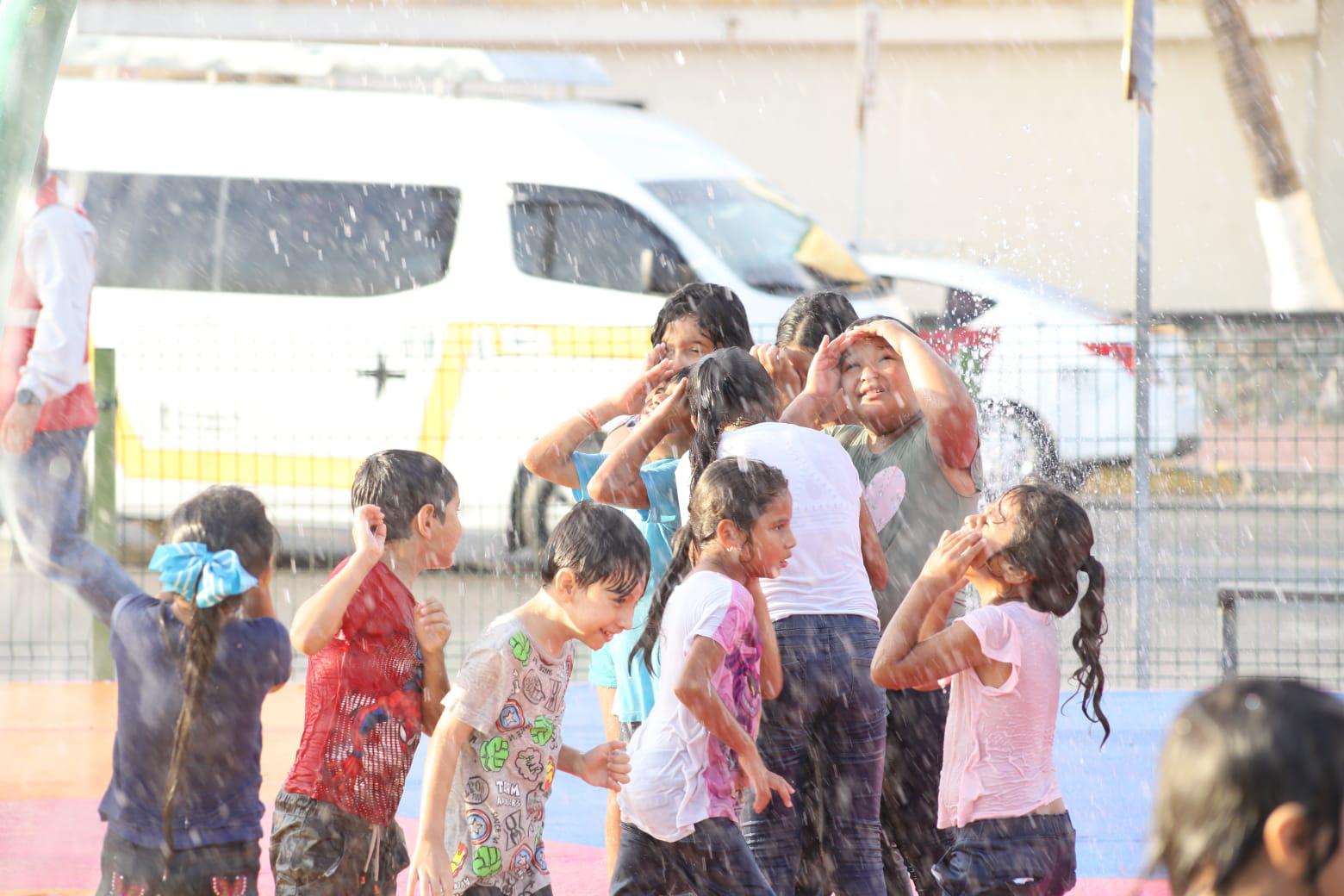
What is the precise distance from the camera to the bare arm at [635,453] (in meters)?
4.12

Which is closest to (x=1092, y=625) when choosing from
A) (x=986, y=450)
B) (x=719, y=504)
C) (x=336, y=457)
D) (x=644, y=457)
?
(x=719, y=504)

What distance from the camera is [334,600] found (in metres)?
3.45

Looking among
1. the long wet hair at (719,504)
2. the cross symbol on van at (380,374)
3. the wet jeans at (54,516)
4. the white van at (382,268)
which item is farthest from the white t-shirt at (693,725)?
the cross symbol on van at (380,374)

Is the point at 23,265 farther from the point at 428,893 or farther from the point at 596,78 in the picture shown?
the point at 596,78

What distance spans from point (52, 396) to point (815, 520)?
376 centimetres

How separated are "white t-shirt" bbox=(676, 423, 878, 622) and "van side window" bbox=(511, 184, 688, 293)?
7.06 m

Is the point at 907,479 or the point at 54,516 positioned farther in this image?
the point at 54,516

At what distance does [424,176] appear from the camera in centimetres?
1128

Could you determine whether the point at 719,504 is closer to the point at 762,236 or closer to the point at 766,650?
the point at 766,650

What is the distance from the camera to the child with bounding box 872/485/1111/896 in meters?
3.55

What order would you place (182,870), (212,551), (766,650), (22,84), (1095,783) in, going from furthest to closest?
1. (1095,783)
2. (766,650)
3. (212,551)
4. (182,870)
5. (22,84)

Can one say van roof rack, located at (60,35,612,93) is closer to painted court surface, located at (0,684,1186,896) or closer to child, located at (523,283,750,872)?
painted court surface, located at (0,684,1186,896)

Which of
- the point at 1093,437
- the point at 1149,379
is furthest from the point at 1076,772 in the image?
the point at 1093,437

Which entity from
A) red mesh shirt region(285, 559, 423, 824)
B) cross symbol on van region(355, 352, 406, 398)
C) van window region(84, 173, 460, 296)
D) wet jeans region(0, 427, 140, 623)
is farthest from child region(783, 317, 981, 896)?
van window region(84, 173, 460, 296)
